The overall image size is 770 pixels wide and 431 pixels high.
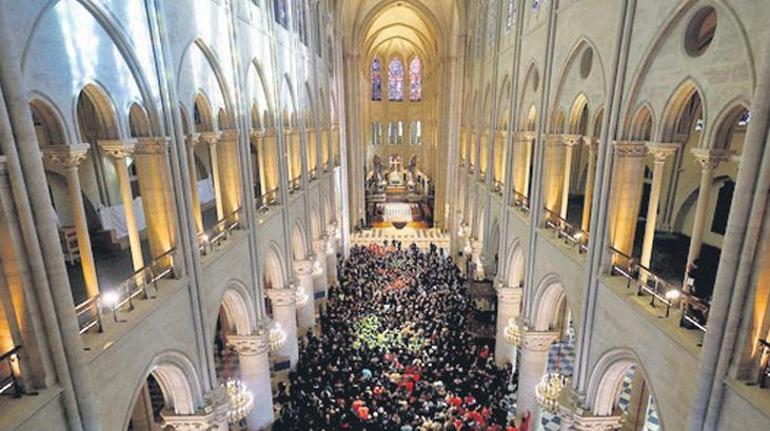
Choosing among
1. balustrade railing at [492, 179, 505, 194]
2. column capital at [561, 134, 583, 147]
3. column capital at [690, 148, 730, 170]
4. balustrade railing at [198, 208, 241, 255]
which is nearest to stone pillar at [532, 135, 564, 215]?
column capital at [561, 134, 583, 147]

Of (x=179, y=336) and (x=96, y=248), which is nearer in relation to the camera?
(x=179, y=336)

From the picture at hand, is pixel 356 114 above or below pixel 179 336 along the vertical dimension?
above

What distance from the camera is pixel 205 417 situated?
8617 mm

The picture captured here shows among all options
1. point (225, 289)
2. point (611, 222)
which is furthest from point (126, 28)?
point (611, 222)

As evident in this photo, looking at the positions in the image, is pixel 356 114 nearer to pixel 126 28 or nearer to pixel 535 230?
pixel 535 230

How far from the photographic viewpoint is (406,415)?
39.1ft

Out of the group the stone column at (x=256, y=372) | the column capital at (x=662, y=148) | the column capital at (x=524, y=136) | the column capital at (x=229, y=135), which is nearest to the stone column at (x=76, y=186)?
the column capital at (x=229, y=135)

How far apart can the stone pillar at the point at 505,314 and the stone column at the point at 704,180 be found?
8337mm

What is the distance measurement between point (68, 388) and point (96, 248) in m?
7.70

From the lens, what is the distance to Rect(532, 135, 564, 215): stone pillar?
1117 cm

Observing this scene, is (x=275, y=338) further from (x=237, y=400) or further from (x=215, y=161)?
(x=215, y=161)

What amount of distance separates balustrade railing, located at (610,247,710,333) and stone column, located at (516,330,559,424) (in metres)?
4.11

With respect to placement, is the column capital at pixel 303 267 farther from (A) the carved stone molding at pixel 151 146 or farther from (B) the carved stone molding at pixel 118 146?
(B) the carved stone molding at pixel 118 146

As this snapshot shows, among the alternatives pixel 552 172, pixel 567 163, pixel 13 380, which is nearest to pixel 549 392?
pixel 552 172
